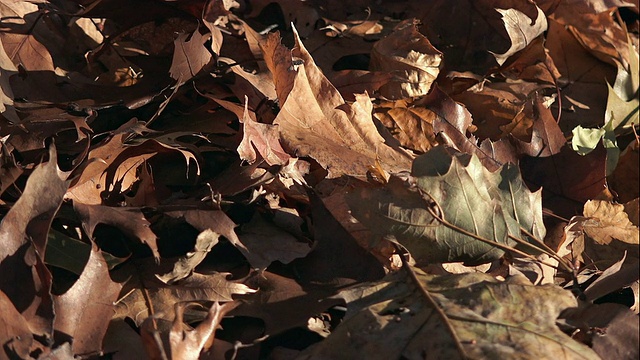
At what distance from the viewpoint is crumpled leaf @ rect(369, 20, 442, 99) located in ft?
6.41

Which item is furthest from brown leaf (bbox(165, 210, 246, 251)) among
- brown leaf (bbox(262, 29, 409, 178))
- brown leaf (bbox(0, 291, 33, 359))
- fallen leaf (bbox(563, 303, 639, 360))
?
fallen leaf (bbox(563, 303, 639, 360))

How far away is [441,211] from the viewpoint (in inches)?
56.2

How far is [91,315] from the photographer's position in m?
1.41

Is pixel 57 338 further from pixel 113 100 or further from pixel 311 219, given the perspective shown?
pixel 113 100

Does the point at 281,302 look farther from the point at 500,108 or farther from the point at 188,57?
the point at 500,108

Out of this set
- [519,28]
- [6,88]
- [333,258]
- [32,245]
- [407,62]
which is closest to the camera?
[32,245]

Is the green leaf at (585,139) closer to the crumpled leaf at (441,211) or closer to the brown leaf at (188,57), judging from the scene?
the crumpled leaf at (441,211)

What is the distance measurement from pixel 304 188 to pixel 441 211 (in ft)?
1.05

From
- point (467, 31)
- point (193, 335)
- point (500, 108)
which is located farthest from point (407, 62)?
point (193, 335)

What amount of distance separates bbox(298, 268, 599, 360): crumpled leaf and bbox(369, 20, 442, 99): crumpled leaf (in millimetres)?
700

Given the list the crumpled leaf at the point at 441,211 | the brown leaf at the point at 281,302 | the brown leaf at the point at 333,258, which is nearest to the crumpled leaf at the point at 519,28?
the crumpled leaf at the point at 441,211

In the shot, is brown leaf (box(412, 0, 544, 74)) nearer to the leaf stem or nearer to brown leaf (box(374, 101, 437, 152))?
brown leaf (box(374, 101, 437, 152))

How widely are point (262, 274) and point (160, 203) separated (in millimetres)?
321

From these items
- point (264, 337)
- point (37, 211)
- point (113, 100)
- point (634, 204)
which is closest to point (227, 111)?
point (113, 100)
